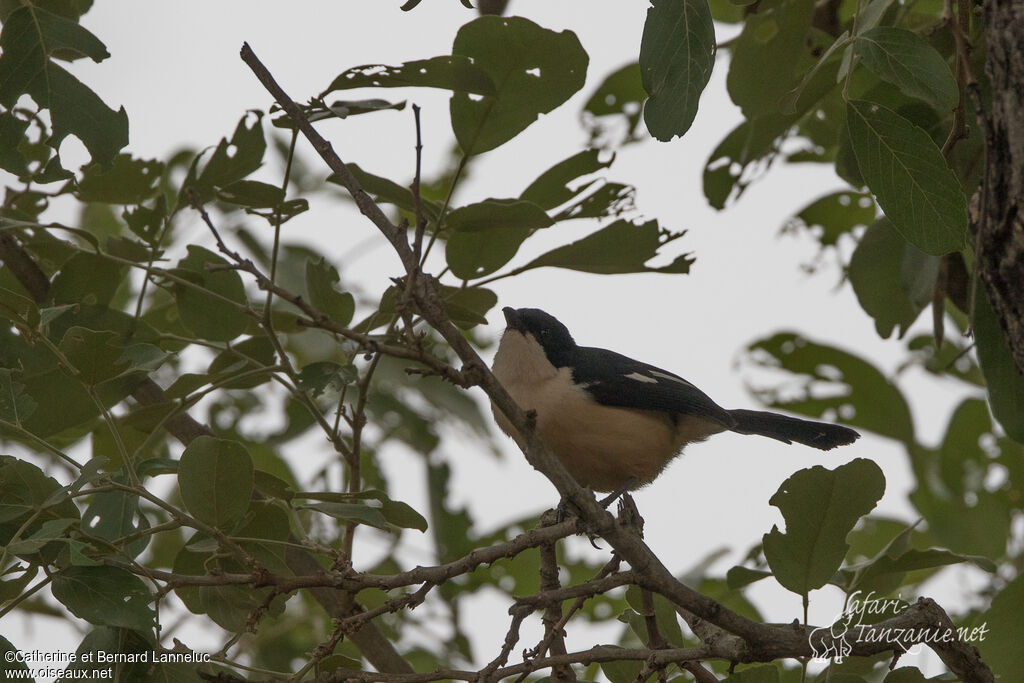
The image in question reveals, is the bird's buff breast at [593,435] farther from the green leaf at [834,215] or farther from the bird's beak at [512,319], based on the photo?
the green leaf at [834,215]

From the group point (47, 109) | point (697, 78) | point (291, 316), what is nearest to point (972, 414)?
point (697, 78)

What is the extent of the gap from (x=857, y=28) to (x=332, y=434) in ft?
6.09

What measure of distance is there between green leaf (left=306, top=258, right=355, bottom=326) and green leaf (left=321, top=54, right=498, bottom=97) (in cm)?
69

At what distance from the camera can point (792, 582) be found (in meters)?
2.72

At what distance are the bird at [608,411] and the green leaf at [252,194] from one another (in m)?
1.02

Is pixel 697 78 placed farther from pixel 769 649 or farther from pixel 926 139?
pixel 769 649

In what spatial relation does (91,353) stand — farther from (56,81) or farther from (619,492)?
(619,492)

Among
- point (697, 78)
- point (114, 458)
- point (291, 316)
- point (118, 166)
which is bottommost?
point (697, 78)

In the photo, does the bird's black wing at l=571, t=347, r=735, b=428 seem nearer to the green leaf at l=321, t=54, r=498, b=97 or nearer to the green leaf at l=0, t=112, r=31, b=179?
the green leaf at l=321, t=54, r=498, b=97

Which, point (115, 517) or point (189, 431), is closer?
point (115, 517)

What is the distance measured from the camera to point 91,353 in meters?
2.47

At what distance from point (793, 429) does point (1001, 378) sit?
159cm

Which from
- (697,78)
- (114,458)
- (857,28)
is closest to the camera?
(697,78)

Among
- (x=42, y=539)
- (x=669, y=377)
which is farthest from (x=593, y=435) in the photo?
(x=42, y=539)
